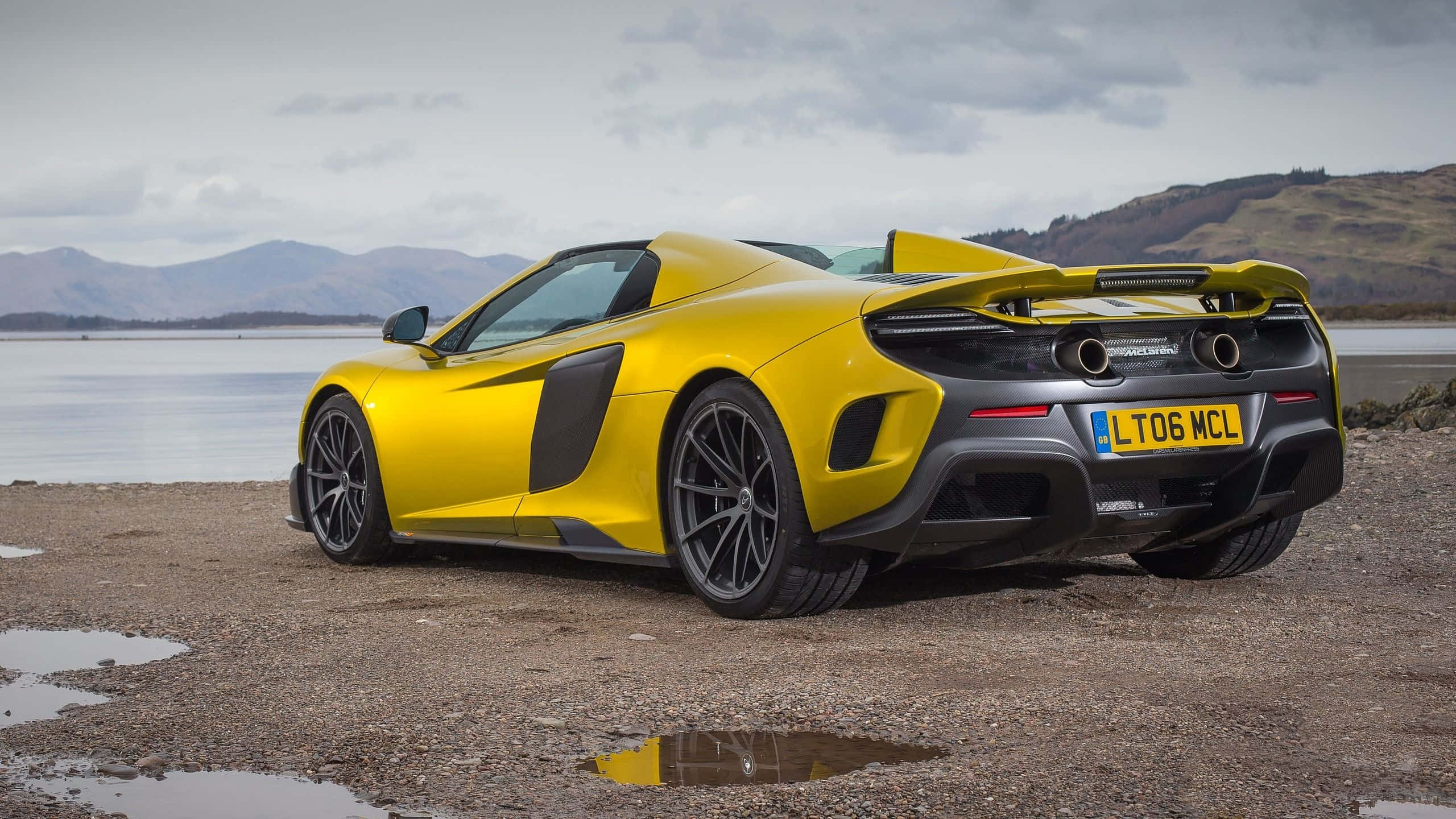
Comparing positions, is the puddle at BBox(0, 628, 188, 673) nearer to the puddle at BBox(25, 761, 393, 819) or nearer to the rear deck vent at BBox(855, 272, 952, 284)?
the puddle at BBox(25, 761, 393, 819)

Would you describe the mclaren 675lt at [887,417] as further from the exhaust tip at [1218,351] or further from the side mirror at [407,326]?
the side mirror at [407,326]

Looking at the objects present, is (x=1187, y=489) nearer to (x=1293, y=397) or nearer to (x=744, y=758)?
(x=1293, y=397)

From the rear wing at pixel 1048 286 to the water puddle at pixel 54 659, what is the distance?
7.78 ft

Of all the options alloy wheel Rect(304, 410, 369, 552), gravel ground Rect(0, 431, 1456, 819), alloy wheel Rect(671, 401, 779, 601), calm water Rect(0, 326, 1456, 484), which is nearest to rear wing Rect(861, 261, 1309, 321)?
alloy wheel Rect(671, 401, 779, 601)

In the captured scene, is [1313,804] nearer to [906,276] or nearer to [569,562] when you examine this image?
[906,276]

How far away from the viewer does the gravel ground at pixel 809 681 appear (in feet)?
8.85

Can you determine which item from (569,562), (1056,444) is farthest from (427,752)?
(569,562)

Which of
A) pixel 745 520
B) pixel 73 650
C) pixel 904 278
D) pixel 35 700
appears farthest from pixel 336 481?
pixel 904 278

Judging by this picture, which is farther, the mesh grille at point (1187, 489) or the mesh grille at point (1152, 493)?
the mesh grille at point (1187, 489)

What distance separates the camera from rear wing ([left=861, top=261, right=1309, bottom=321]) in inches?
155

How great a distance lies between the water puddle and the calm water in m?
6.85

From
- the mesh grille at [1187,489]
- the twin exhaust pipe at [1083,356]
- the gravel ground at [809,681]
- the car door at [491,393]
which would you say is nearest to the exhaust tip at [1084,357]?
the twin exhaust pipe at [1083,356]

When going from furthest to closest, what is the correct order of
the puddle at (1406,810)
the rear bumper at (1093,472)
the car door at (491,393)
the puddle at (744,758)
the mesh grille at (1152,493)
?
the car door at (491,393), the mesh grille at (1152,493), the rear bumper at (1093,472), the puddle at (744,758), the puddle at (1406,810)

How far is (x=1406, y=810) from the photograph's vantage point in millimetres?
2512
